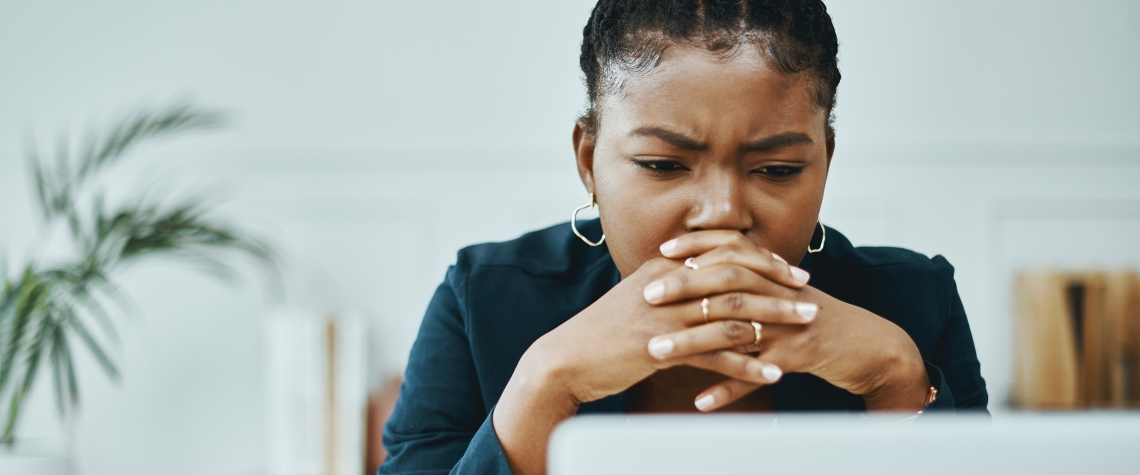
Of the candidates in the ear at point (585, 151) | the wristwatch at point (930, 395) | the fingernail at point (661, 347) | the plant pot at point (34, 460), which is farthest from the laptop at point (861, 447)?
the plant pot at point (34, 460)

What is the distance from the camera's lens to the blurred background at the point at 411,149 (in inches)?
83.8

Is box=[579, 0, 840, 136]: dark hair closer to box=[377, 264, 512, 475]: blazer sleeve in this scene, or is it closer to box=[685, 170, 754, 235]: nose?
box=[685, 170, 754, 235]: nose

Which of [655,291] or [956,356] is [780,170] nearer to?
[655,291]

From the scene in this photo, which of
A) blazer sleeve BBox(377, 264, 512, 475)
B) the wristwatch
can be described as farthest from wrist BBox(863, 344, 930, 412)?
blazer sleeve BBox(377, 264, 512, 475)

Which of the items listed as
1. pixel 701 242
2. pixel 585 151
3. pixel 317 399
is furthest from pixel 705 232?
pixel 317 399

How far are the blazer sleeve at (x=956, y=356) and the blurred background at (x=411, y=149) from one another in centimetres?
104

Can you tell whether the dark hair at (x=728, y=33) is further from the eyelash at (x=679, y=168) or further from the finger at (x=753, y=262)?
the finger at (x=753, y=262)

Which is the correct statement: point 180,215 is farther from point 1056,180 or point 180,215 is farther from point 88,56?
point 1056,180

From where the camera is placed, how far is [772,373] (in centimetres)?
77

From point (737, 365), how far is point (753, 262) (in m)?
0.10

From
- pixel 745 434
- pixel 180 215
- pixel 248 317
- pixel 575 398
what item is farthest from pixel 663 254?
pixel 248 317

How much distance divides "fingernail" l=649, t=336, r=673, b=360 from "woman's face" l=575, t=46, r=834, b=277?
130 millimetres

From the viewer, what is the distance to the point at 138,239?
75.8 inches

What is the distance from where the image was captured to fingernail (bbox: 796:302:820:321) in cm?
78
